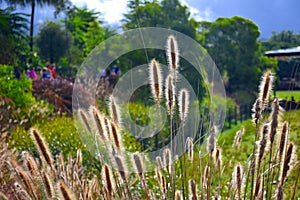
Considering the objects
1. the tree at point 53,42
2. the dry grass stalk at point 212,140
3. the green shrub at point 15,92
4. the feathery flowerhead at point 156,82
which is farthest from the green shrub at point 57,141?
the tree at point 53,42

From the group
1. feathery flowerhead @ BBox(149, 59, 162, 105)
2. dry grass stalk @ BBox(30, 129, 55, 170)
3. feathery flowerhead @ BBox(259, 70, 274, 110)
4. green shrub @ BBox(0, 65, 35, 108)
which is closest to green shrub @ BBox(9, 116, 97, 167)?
green shrub @ BBox(0, 65, 35, 108)

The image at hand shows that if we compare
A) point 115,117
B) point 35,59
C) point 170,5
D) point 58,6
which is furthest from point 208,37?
point 115,117

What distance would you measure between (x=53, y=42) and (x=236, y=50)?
46.4ft

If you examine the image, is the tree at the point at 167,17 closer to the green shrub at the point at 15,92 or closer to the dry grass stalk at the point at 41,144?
the green shrub at the point at 15,92

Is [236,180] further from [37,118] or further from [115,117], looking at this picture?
[37,118]

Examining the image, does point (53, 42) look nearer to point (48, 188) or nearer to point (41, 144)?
point (41, 144)

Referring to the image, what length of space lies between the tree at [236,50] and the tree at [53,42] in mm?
11872

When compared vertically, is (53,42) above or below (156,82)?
above

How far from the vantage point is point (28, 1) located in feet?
82.8

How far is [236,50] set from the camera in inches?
679

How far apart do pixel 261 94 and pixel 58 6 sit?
26400 mm

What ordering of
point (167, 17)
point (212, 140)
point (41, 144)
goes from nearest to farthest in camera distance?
point (41, 144), point (212, 140), point (167, 17)

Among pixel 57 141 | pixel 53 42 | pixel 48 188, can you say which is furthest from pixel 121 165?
pixel 53 42

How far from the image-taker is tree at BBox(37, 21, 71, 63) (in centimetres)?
2758
